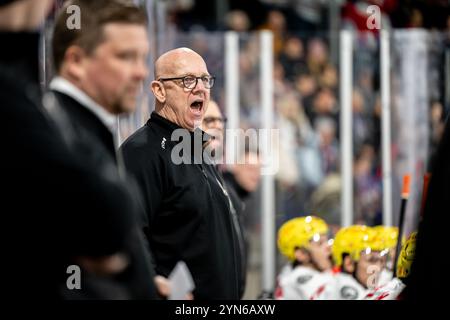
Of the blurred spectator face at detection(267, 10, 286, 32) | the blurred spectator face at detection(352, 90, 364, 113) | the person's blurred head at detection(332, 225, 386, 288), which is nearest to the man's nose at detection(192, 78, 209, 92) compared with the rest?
the person's blurred head at detection(332, 225, 386, 288)

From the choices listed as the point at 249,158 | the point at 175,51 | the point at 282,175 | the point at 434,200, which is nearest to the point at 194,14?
the point at 282,175

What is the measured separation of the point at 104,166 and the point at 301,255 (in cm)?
430

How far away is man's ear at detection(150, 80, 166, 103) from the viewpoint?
14.9 ft

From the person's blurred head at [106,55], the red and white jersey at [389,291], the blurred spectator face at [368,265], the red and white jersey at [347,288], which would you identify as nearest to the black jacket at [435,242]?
the person's blurred head at [106,55]

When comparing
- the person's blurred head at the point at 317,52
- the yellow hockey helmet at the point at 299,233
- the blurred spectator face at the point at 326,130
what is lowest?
the yellow hockey helmet at the point at 299,233

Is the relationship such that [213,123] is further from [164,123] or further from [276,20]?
[276,20]

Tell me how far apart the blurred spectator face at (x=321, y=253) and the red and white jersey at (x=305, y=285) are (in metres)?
0.07

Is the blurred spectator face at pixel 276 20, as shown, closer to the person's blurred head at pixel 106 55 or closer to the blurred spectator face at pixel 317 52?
the blurred spectator face at pixel 317 52

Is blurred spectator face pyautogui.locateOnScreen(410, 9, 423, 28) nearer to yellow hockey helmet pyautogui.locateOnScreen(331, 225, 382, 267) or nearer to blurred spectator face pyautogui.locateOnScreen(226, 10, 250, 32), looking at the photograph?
blurred spectator face pyautogui.locateOnScreen(226, 10, 250, 32)

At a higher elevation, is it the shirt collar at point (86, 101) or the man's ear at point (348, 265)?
the shirt collar at point (86, 101)

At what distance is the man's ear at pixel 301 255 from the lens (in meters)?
6.57

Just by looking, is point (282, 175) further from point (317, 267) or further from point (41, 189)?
point (41, 189)

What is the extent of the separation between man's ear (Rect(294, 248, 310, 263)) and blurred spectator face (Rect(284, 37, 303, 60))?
3366 millimetres

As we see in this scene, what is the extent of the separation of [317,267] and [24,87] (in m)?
4.36
